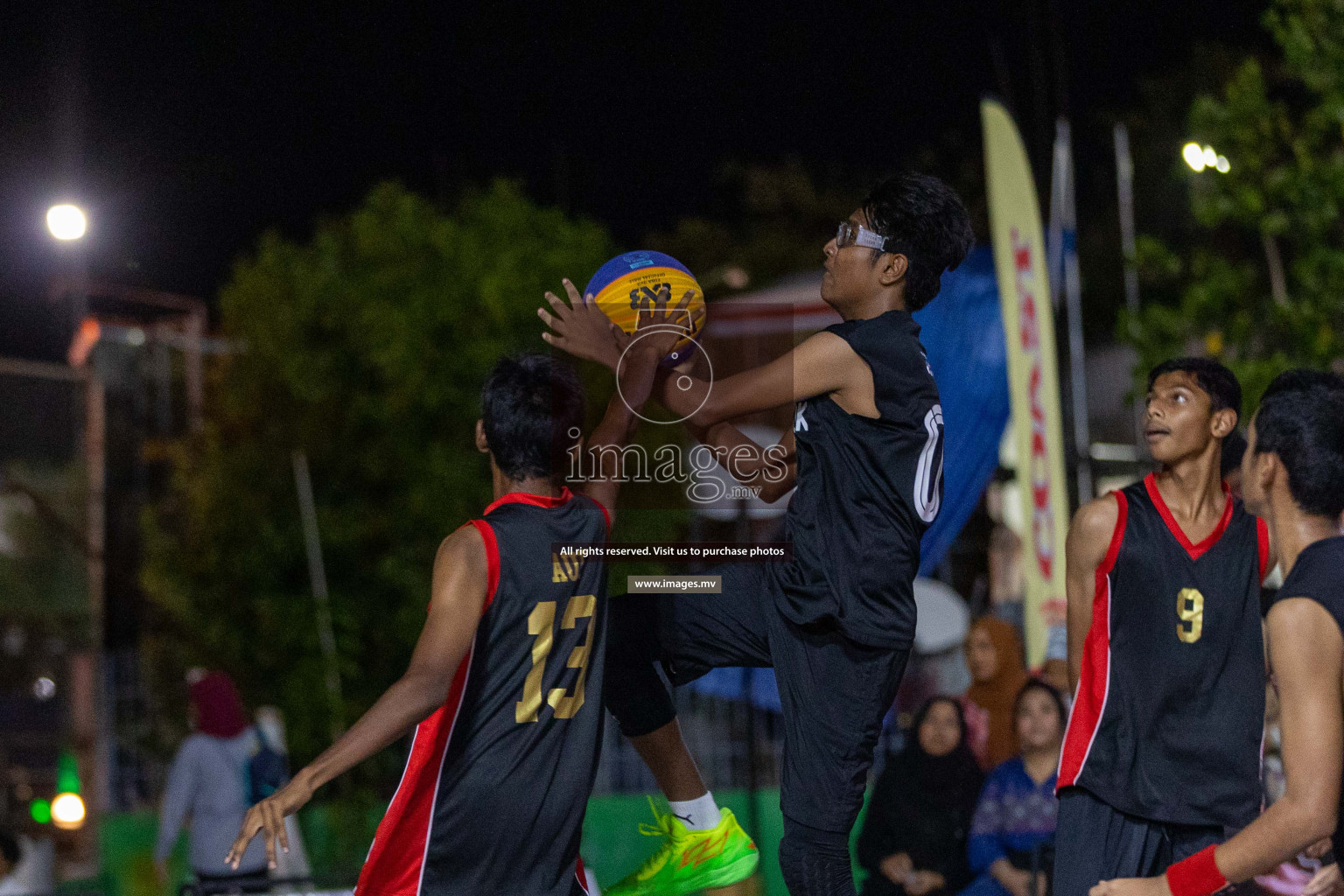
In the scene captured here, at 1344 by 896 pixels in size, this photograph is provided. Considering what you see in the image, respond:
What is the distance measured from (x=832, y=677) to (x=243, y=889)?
2.40 meters

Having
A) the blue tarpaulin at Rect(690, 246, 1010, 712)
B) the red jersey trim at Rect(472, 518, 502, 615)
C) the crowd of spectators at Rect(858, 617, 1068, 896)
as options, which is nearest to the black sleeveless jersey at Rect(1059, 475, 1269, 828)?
the red jersey trim at Rect(472, 518, 502, 615)

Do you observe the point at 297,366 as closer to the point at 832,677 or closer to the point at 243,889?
the point at 243,889

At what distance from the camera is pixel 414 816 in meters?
3.50

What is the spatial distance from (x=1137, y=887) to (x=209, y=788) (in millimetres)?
5857

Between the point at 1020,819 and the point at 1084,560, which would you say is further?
the point at 1020,819

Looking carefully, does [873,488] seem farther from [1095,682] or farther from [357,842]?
[357,842]

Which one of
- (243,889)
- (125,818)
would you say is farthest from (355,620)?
(243,889)

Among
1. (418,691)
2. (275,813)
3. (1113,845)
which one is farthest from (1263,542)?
(275,813)

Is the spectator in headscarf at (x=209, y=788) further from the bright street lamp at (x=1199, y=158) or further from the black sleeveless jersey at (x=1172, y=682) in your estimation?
the bright street lamp at (x=1199, y=158)

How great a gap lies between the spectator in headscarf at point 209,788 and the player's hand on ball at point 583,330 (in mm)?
4634

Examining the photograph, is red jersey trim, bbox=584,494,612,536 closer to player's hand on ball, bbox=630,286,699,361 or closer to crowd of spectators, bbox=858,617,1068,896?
player's hand on ball, bbox=630,286,699,361

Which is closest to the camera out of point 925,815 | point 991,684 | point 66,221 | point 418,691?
point 418,691

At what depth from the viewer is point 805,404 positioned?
3.66 metres

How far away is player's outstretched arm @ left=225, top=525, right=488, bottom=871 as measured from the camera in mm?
3035
